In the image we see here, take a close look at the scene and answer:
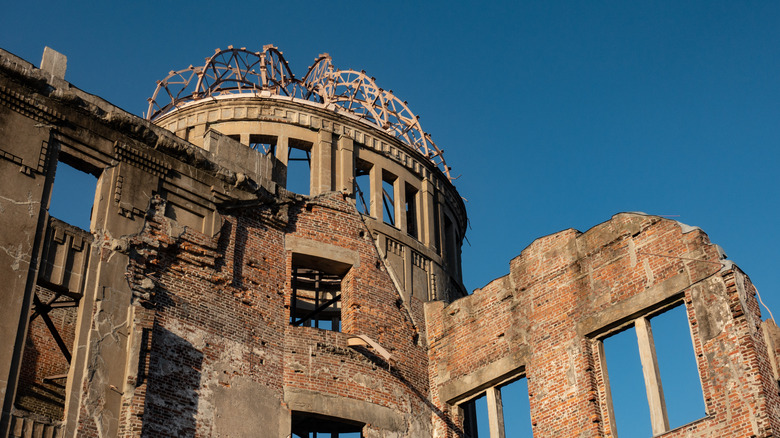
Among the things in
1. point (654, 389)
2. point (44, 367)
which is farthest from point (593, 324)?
point (44, 367)

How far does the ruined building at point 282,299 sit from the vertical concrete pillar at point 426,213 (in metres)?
0.13

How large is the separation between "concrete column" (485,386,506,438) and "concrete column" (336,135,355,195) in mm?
5454

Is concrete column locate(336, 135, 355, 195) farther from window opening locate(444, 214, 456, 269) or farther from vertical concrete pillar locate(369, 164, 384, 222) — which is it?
window opening locate(444, 214, 456, 269)

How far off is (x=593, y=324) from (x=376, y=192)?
21.9 feet

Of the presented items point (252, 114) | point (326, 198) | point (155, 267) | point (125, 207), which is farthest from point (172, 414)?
point (252, 114)

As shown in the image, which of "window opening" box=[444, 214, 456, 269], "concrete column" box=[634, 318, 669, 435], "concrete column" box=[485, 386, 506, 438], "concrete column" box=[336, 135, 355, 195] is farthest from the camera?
"window opening" box=[444, 214, 456, 269]

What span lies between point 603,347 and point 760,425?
3348 millimetres

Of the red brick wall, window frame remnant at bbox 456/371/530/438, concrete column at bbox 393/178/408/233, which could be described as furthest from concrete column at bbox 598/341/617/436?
concrete column at bbox 393/178/408/233

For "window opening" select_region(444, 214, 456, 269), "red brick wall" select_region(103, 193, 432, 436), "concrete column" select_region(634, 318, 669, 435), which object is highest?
"window opening" select_region(444, 214, 456, 269)

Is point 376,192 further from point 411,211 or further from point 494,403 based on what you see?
point 494,403

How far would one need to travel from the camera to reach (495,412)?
59.0ft

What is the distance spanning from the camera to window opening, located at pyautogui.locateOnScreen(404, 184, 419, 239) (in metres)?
Answer: 22.3

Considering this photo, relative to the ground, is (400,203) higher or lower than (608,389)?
higher

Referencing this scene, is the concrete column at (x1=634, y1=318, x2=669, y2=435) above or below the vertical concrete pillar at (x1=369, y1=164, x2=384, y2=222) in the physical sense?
below
